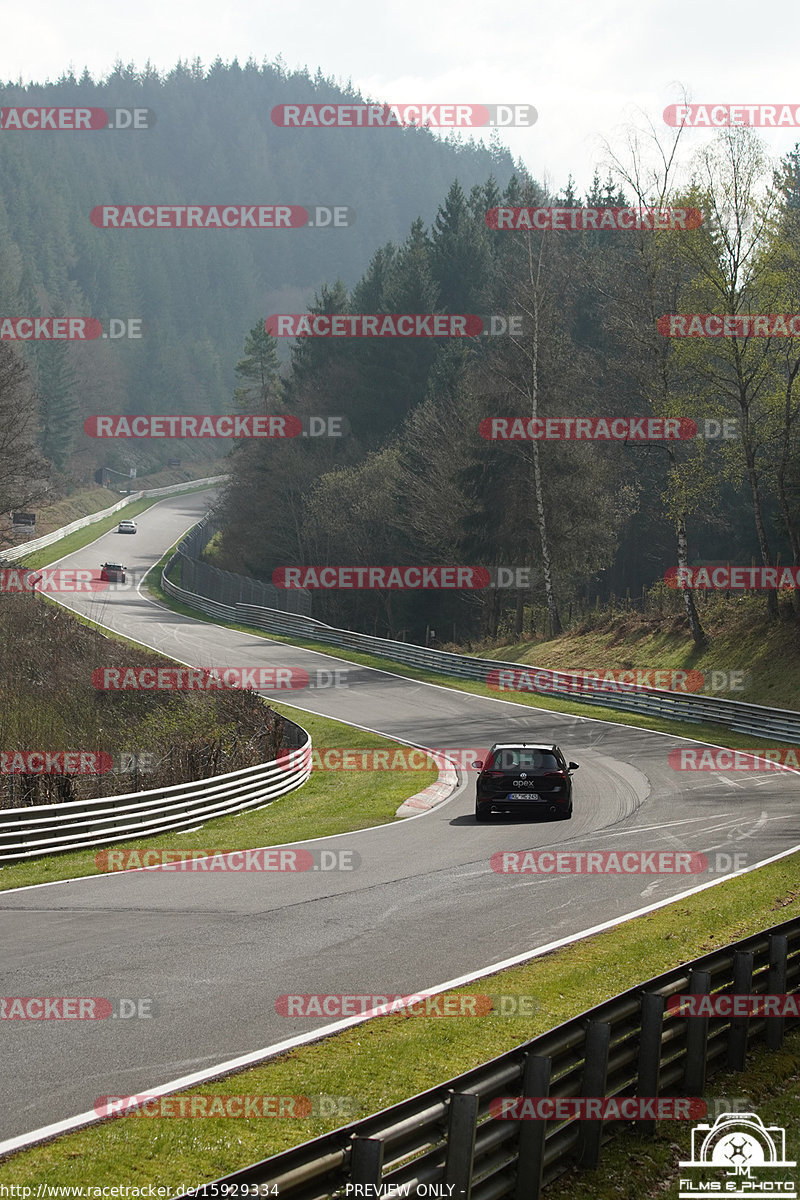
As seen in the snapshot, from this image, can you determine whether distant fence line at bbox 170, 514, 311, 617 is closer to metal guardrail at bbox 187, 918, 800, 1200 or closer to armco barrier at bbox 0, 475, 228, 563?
armco barrier at bbox 0, 475, 228, 563

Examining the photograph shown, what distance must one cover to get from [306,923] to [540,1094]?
6.24 m

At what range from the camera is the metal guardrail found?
527 cm

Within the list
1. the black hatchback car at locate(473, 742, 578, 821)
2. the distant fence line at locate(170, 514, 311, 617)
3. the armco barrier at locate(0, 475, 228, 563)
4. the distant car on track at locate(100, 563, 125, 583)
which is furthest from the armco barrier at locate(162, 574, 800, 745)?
the armco barrier at locate(0, 475, 228, 563)

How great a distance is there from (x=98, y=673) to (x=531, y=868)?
80.7 ft

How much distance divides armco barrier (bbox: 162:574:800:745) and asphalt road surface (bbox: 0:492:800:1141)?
7.73 m

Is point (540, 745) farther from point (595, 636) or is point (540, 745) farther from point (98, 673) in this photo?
point (595, 636)

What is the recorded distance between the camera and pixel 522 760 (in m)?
20.8

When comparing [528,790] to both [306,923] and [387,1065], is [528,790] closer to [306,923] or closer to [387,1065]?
[306,923]

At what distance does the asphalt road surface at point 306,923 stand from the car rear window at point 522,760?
0.97m

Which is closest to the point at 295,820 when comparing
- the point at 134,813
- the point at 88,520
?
the point at 134,813

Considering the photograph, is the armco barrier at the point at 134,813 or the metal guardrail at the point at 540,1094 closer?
the metal guardrail at the point at 540,1094

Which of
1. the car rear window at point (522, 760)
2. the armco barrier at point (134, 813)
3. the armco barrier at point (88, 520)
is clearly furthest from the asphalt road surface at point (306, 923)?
the armco barrier at point (88, 520)

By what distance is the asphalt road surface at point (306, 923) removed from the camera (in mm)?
8422

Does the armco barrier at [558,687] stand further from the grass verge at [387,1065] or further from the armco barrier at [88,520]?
the armco barrier at [88,520]
